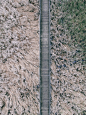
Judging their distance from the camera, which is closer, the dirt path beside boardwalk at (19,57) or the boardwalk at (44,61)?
the dirt path beside boardwalk at (19,57)

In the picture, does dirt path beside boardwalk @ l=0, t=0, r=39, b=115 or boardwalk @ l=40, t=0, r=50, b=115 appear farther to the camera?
boardwalk @ l=40, t=0, r=50, b=115

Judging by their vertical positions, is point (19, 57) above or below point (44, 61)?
above

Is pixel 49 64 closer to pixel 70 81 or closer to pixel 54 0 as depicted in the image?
pixel 70 81

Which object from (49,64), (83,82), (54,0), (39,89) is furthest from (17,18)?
(83,82)

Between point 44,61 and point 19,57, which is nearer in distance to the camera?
point 44,61
